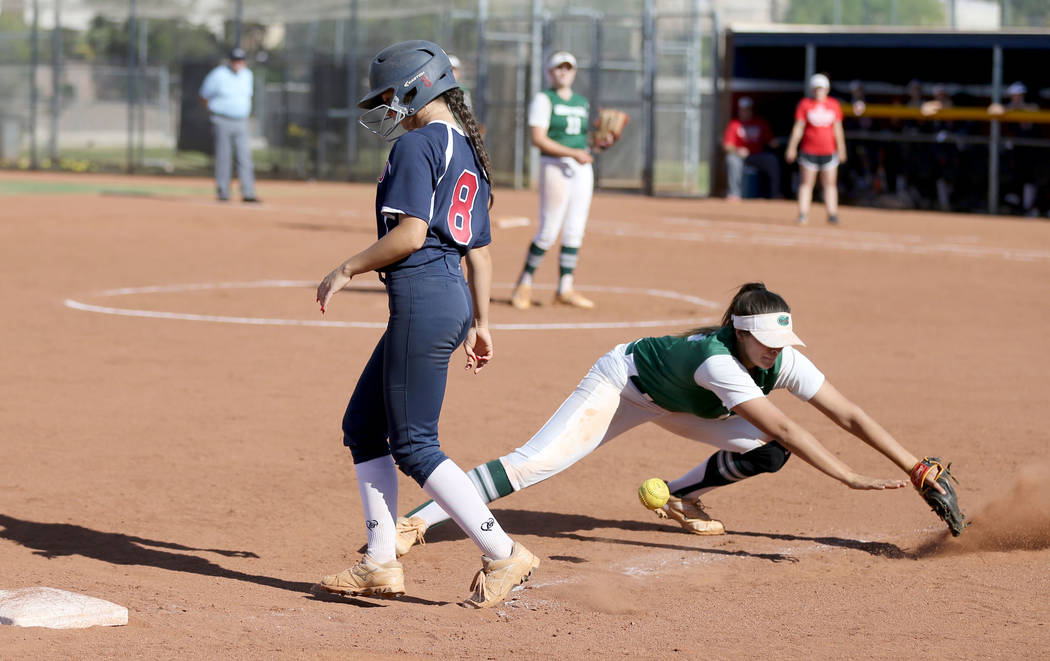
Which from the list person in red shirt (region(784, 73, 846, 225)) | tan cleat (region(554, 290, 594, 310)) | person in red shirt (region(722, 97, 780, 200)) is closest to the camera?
tan cleat (region(554, 290, 594, 310))

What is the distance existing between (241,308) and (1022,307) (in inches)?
292

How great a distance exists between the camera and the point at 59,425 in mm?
8242

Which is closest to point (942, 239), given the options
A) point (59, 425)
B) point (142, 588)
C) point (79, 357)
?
point (79, 357)

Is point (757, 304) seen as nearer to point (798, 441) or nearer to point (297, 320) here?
point (798, 441)

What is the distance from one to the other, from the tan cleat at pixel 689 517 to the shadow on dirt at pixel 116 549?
1726mm

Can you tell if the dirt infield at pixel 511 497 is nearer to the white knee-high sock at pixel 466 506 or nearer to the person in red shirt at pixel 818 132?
the white knee-high sock at pixel 466 506

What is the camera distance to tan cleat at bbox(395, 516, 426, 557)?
5.99 m

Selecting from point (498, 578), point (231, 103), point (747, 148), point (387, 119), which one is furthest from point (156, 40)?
point (498, 578)

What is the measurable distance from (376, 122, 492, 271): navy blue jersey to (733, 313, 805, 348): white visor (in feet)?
3.88

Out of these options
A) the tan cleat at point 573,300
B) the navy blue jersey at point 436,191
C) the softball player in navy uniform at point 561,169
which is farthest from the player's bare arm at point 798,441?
the tan cleat at point 573,300

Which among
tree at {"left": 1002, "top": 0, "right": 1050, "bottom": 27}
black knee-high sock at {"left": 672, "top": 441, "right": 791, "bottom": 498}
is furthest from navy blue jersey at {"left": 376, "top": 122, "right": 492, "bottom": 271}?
tree at {"left": 1002, "top": 0, "right": 1050, "bottom": 27}

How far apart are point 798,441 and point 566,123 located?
744cm

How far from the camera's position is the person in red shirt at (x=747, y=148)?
28891mm

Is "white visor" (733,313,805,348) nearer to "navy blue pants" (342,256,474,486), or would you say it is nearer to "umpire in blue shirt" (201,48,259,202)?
"navy blue pants" (342,256,474,486)
